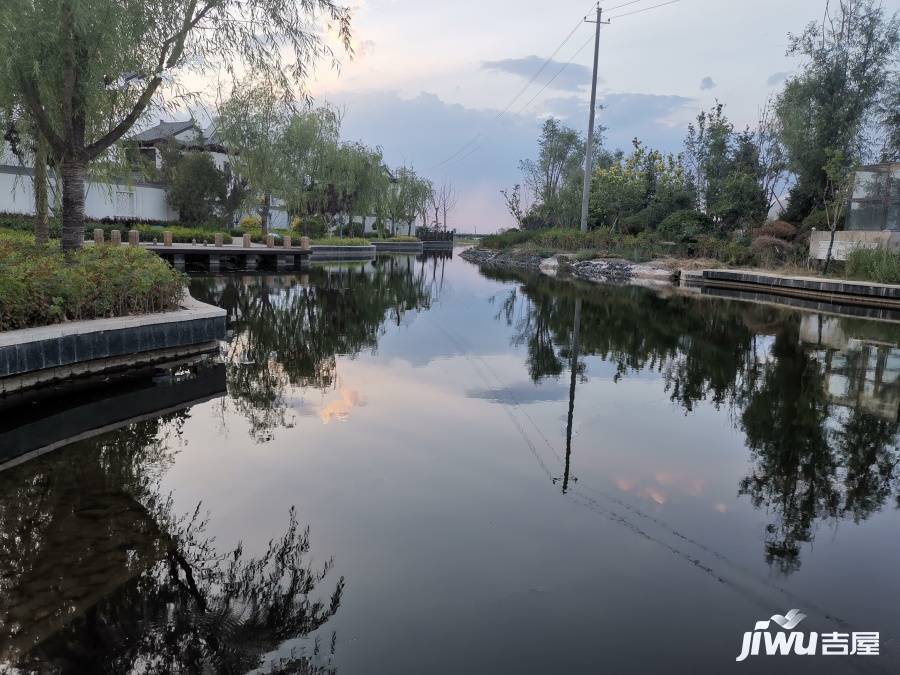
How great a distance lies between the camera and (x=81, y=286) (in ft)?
Result: 25.7

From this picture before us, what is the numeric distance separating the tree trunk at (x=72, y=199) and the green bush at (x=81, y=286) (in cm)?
38

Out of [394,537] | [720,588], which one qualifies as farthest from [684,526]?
[394,537]

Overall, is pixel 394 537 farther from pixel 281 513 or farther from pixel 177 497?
pixel 177 497

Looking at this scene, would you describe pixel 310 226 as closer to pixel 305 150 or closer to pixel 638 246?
pixel 305 150

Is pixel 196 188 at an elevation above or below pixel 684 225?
above

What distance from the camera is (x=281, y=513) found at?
414 centimetres

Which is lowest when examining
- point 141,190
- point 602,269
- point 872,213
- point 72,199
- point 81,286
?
→ point 602,269

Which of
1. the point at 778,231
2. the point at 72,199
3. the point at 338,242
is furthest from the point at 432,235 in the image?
the point at 72,199

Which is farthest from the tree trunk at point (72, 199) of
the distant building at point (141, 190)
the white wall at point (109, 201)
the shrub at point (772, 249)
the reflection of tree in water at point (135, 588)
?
the shrub at point (772, 249)

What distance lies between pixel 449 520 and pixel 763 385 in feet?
17.9

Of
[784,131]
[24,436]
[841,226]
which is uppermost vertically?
[784,131]

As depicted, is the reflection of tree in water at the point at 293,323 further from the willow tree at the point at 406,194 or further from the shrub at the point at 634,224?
the willow tree at the point at 406,194

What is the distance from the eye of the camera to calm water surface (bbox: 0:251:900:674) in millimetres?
2910

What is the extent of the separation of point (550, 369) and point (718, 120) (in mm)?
27172
